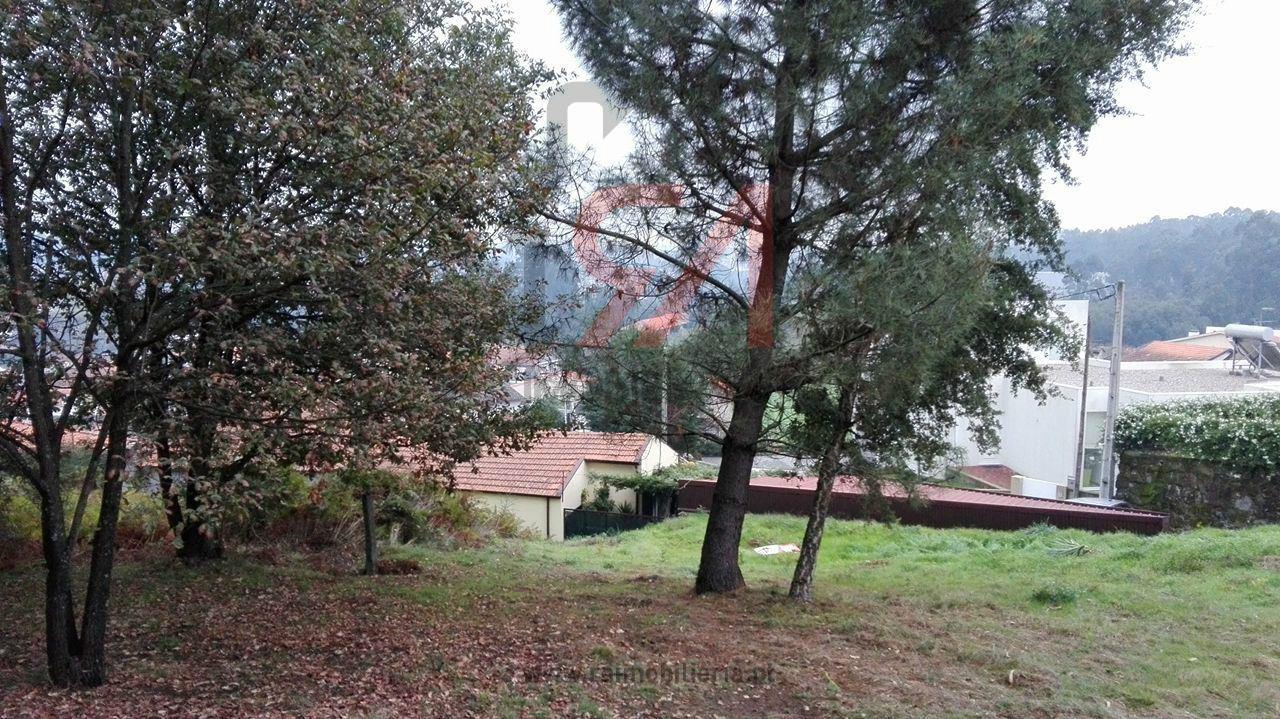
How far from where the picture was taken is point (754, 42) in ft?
21.3

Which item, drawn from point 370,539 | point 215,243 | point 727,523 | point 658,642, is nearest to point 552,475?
point 370,539

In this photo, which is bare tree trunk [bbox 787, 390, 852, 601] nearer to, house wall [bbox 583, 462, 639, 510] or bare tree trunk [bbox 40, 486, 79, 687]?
bare tree trunk [bbox 40, 486, 79, 687]

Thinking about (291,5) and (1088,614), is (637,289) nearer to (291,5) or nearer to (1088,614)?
(291,5)

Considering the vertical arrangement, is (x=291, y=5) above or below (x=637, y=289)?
above

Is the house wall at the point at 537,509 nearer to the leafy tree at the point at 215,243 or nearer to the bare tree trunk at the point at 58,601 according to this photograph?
the leafy tree at the point at 215,243

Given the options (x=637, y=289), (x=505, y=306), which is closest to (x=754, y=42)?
(x=637, y=289)

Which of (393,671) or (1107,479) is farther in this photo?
(1107,479)

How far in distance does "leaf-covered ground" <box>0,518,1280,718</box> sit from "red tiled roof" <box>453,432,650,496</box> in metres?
8.05

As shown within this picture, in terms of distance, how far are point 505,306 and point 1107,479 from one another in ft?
43.3

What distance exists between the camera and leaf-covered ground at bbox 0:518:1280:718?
14.8 feet

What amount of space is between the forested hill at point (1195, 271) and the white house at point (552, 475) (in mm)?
19328

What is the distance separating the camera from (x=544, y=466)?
18.4 metres

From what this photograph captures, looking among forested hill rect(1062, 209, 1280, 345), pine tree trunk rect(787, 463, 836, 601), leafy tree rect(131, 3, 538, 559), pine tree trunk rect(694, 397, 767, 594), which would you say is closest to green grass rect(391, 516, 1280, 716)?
pine tree trunk rect(787, 463, 836, 601)

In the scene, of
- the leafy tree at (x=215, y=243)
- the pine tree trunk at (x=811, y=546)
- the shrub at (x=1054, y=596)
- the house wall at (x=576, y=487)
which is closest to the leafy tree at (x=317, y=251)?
the leafy tree at (x=215, y=243)
